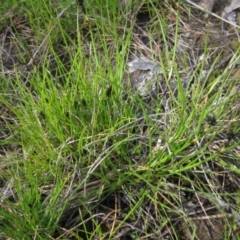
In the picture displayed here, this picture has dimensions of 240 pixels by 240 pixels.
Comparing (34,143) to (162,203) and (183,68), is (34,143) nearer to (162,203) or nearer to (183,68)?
(162,203)

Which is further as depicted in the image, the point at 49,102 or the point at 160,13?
the point at 160,13

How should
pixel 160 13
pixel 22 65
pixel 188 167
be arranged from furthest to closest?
pixel 160 13
pixel 22 65
pixel 188 167

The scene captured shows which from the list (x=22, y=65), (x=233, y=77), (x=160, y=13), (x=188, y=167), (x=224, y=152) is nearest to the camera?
(x=188, y=167)

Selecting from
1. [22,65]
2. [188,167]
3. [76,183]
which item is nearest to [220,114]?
[188,167]

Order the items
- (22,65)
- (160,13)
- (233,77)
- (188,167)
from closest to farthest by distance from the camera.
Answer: (188,167)
(233,77)
(22,65)
(160,13)

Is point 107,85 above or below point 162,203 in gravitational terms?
above

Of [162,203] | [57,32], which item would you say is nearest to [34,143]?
[162,203]

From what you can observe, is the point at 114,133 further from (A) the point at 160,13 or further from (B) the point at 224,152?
(A) the point at 160,13

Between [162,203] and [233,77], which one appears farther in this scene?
[233,77]

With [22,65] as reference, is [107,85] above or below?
above
